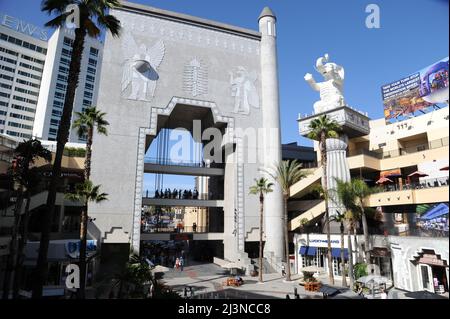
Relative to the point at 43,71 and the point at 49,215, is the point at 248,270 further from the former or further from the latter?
the point at 43,71

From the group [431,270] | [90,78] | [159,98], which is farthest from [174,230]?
[90,78]

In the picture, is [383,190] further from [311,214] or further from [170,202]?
[170,202]

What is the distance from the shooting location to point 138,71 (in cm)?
3953

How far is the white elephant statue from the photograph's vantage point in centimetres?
3931

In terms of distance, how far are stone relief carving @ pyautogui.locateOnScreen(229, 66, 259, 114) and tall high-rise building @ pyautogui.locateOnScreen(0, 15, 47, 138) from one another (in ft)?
284

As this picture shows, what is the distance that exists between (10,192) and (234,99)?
27.9 m

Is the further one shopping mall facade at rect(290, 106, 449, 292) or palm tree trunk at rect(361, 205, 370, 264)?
palm tree trunk at rect(361, 205, 370, 264)

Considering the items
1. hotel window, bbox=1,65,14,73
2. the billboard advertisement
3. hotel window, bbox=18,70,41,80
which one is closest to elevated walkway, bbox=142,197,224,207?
the billboard advertisement

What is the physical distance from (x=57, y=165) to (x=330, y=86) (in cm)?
3365

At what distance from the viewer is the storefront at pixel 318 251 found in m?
35.0

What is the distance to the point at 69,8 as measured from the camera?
1772 cm

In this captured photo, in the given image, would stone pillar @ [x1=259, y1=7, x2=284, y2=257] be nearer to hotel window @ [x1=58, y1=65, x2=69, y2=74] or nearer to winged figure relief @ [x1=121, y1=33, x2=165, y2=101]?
winged figure relief @ [x1=121, y1=33, x2=165, y2=101]
